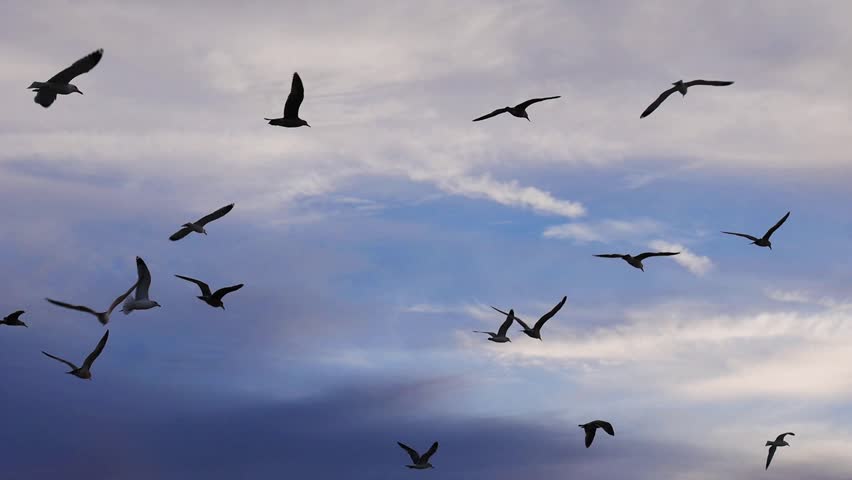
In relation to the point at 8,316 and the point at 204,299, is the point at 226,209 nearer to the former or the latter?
the point at 204,299

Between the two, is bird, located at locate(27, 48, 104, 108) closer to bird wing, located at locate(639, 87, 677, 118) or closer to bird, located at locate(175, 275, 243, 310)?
bird, located at locate(175, 275, 243, 310)

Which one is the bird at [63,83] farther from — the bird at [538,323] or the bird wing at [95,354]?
the bird at [538,323]

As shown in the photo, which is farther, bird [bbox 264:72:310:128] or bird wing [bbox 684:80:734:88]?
bird wing [bbox 684:80:734:88]

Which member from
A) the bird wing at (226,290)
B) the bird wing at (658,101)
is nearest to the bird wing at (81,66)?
the bird wing at (226,290)

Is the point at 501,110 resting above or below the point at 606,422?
above

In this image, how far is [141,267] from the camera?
1848 inches

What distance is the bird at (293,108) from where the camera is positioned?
155 feet

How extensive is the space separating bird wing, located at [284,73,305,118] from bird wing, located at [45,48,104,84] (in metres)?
8.49

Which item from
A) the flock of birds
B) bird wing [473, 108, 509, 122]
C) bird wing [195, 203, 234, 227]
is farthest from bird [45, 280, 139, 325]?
bird wing [473, 108, 509, 122]

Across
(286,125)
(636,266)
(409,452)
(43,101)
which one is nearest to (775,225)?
(636,266)

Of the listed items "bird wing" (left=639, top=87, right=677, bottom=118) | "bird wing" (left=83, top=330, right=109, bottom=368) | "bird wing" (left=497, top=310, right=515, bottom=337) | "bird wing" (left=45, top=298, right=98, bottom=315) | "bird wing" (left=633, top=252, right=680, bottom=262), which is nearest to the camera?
"bird wing" (left=45, top=298, right=98, bottom=315)

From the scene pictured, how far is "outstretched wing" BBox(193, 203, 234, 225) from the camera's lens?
180 ft

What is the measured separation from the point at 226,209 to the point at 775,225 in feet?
102

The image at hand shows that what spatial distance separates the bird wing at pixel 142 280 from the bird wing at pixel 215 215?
718 centimetres
